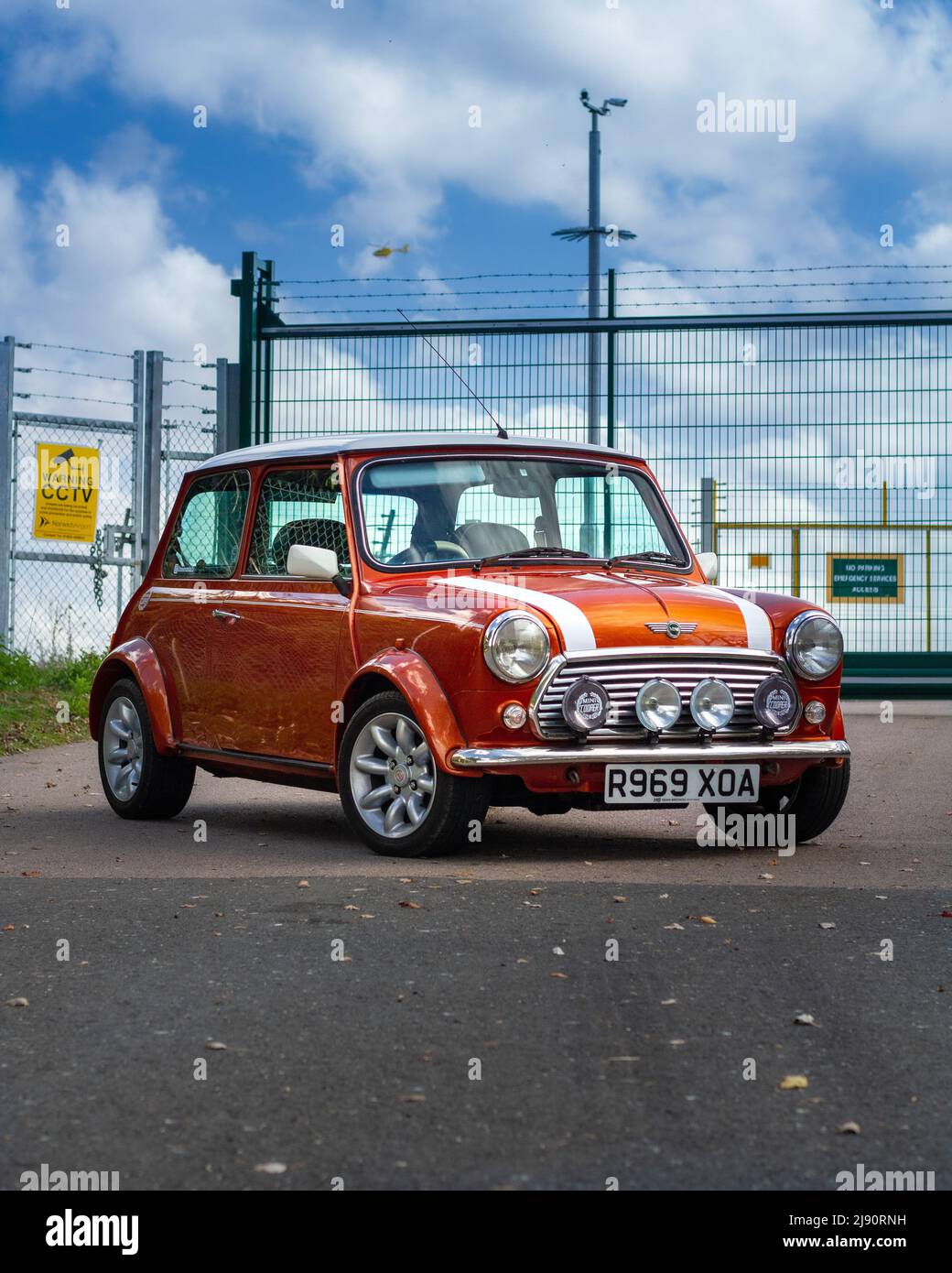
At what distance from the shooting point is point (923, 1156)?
11.5 ft

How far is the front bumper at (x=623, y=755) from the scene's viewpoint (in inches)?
287

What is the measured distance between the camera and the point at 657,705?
7.53 metres

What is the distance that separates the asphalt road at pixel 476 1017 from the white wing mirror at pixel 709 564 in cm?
161

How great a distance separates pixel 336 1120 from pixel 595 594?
4230 millimetres

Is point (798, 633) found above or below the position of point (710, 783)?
above

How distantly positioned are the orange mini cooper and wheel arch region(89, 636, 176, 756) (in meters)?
0.01

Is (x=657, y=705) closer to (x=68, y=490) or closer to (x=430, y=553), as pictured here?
(x=430, y=553)

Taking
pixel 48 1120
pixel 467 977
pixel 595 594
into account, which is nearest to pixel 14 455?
pixel 595 594

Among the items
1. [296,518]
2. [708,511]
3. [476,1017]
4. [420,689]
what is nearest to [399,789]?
[420,689]

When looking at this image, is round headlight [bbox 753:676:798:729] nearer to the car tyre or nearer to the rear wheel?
the rear wheel

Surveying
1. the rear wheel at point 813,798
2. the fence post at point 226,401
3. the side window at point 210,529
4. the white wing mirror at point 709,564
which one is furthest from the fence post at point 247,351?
the rear wheel at point 813,798

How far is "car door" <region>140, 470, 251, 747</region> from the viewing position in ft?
29.9

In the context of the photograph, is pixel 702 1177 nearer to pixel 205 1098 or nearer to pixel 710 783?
pixel 205 1098

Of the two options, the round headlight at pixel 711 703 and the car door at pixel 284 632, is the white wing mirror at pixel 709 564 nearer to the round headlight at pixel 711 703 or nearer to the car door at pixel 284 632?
the round headlight at pixel 711 703
